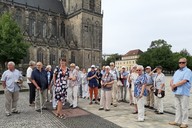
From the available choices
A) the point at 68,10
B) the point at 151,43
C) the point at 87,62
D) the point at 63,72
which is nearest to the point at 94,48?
the point at 87,62

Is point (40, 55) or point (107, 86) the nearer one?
point (107, 86)

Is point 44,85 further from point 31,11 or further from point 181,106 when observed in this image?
point 31,11

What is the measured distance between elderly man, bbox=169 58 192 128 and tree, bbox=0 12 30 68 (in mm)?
27156

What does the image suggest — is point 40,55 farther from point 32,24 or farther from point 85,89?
point 85,89

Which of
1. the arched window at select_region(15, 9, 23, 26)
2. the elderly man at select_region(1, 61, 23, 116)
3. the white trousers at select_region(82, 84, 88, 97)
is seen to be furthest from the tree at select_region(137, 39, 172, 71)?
the elderly man at select_region(1, 61, 23, 116)

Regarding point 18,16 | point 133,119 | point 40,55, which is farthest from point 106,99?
point 18,16

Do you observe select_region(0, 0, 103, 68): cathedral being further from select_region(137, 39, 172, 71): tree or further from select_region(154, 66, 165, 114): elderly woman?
select_region(154, 66, 165, 114): elderly woman

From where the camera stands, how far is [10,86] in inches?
310

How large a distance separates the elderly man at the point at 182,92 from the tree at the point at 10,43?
89.1 feet

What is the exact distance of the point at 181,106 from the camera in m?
6.39

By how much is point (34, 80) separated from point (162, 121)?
15.7 feet

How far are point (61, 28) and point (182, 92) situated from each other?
49011mm

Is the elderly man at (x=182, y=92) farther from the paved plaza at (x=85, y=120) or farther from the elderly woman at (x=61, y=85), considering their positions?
the elderly woman at (x=61, y=85)

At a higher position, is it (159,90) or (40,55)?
(40,55)
